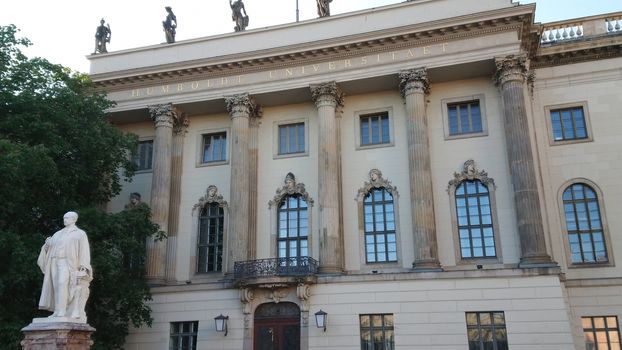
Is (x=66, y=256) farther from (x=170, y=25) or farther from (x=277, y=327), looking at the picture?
(x=170, y=25)

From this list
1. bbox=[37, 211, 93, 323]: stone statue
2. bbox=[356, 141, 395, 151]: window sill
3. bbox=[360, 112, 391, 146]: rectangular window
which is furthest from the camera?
bbox=[360, 112, 391, 146]: rectangular window

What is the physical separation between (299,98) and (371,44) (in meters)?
4.52

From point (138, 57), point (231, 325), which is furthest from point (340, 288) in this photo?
point (138, 57)

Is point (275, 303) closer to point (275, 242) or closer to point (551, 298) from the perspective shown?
point (275, 242)

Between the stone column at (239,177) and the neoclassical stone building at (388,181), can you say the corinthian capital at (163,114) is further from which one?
the stone column at (239,177)

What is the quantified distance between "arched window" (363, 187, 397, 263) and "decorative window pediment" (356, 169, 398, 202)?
199mm

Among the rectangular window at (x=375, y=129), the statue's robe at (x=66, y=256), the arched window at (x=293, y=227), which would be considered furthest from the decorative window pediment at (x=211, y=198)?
the statue's robe at (x=66, y=256)

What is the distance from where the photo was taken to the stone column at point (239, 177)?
26836mm

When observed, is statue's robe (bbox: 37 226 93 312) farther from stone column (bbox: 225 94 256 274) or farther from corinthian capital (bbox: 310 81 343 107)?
corinthian capital (bbox: 310 81 343 107)

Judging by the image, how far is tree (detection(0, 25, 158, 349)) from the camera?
19.9 meters

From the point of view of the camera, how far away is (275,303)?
25344 millimetres

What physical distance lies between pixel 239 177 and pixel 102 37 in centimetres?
1269

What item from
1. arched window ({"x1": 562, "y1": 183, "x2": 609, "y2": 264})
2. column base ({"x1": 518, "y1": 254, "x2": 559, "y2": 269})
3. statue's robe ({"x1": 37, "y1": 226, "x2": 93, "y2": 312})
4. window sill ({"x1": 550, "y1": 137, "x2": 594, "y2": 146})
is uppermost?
window sill ({"x1": 550, "y1": 137, "x2": 594, "y2": 146})

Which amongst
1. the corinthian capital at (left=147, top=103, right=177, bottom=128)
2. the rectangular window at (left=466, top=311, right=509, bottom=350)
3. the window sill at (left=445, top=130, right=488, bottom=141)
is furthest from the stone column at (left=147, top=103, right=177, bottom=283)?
the rectangular window at (left=466, top=311, right=509, bottom=350)
